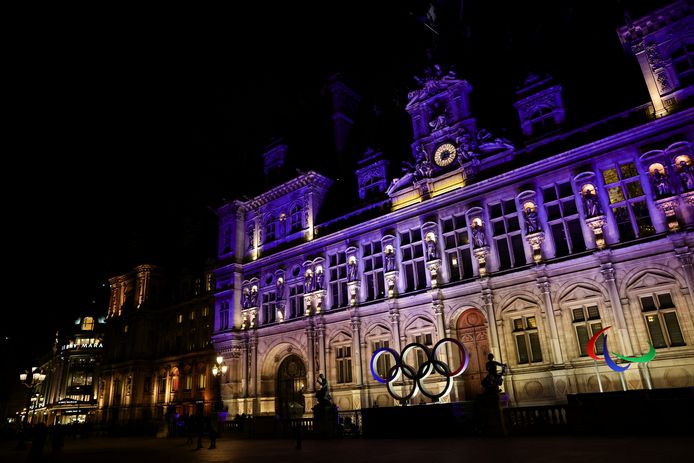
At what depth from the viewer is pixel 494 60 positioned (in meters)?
31.6

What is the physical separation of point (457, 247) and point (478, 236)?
1.47 meters

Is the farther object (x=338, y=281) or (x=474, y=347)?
(x=338, y=281)

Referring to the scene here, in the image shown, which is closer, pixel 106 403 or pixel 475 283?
pixel 475 283

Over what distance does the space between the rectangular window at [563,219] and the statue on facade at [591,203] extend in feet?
2.22

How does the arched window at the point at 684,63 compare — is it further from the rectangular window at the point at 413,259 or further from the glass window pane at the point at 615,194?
the rectangular window at the point at 413,259

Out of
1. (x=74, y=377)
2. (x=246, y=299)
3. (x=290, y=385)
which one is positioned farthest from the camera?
(x=74, y=377)

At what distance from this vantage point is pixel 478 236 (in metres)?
24.9

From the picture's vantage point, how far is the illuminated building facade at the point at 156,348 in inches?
1737

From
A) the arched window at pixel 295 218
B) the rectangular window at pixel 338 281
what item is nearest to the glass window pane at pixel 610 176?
the rectangular window at pixel 338 281

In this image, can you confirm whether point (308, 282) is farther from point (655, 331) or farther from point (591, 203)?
point (655, 331)

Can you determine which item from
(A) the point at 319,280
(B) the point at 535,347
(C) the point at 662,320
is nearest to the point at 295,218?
(A) the point at 319,280

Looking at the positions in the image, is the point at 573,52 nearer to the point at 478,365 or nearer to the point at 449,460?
the point at 478,365

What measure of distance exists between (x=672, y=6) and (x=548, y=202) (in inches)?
413

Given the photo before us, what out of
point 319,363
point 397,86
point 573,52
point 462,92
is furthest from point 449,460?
point 397,86
